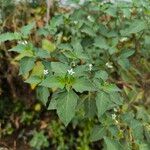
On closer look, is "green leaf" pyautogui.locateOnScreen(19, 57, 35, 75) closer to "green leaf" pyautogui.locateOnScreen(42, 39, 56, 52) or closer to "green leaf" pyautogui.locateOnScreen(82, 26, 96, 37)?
"green leaf" pyautogui.locateOnScreen(82, 26, 96, 37)

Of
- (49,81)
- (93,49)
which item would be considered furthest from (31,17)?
(49,81)

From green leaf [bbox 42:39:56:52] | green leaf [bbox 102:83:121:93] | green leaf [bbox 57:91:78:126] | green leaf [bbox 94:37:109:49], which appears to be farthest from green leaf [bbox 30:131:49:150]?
green leaf [bbox 57:91:78:126]

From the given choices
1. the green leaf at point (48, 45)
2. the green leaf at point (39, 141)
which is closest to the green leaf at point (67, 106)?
the green leaf at point (48, 45)

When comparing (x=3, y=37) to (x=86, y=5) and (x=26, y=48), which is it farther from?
(x=86, y=5)

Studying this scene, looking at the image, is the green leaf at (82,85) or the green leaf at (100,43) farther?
the green leaf at (100,43)

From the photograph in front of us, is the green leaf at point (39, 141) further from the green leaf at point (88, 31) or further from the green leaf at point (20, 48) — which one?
the green leaf at point (20, 48)

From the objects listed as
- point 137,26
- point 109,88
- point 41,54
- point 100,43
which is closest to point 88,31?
point 100,43
